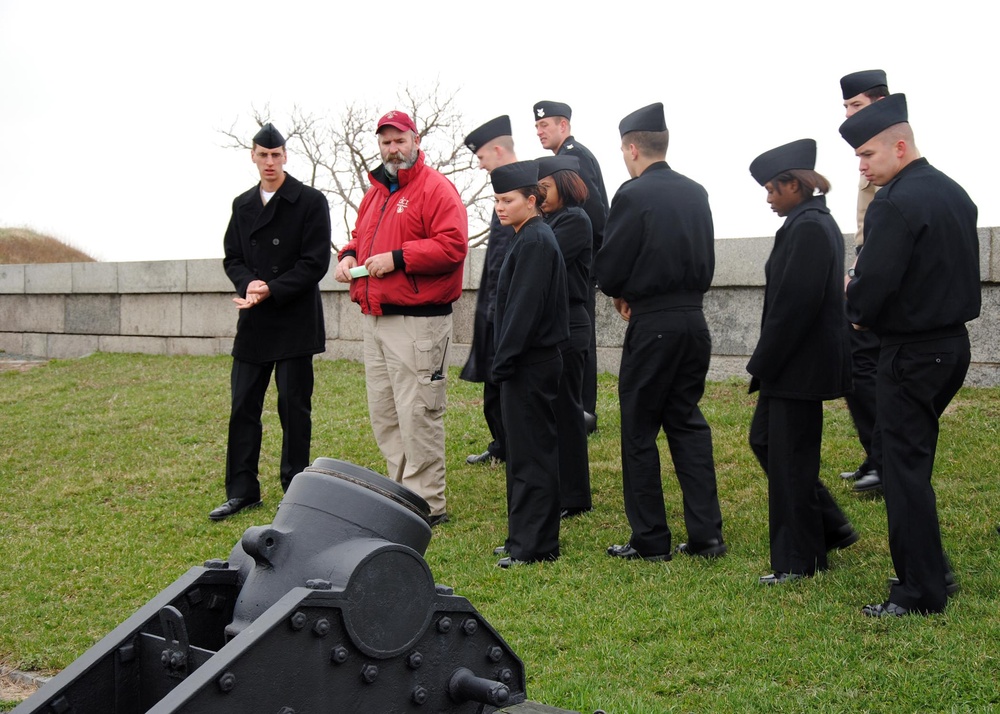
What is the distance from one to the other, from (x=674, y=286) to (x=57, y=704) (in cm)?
341

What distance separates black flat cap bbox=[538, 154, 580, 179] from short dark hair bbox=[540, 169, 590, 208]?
0.08ft

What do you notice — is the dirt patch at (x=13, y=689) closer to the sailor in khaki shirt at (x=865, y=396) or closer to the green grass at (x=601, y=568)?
the green grass at (x=601, y=568)

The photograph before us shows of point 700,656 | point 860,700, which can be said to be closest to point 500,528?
point 700,656

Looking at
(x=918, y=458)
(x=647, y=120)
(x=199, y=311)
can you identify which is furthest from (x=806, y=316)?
(x=199, y=311)

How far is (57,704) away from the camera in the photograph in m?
2.68

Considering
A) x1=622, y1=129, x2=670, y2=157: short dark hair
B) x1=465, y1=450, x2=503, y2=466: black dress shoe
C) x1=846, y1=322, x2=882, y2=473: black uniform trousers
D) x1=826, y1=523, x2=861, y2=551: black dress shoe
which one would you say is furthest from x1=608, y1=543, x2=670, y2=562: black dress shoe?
x1=465, y1=450, x2=503, y2=466: black dress shoe

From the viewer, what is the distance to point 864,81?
584 cm

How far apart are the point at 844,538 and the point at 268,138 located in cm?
422

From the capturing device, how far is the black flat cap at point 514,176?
5.45m

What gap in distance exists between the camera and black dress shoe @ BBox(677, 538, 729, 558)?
5.21m

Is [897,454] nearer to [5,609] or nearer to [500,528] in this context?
[500,528]

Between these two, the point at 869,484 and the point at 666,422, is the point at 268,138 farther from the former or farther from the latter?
the point at 869,484

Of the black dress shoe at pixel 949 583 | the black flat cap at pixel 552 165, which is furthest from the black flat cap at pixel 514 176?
the black dress shoe at pixel 949 583

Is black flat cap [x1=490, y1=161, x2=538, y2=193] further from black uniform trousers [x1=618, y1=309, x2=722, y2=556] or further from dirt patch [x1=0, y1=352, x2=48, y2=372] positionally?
dirt patch [x1=0, y1=352, x2=48, y2=372]
